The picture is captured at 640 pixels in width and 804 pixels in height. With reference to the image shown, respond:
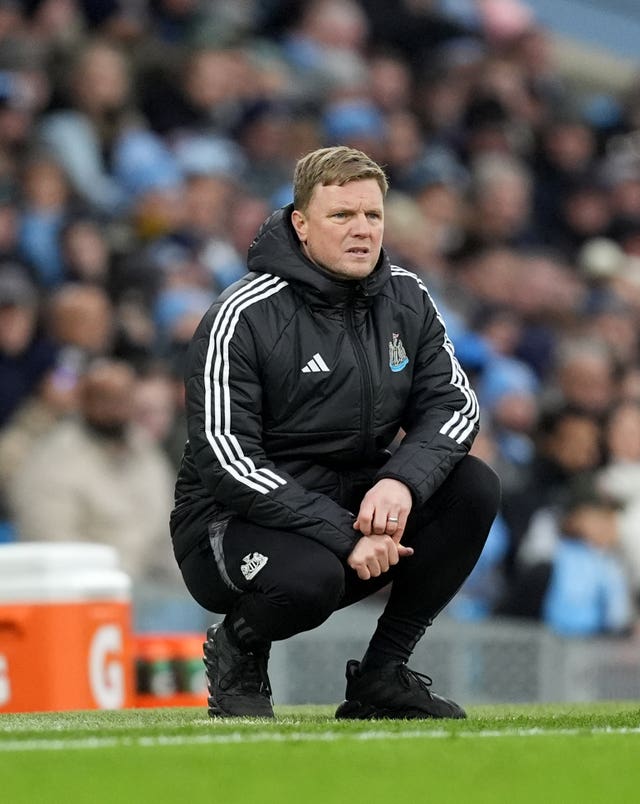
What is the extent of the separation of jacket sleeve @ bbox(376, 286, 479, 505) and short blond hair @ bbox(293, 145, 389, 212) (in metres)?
0.40

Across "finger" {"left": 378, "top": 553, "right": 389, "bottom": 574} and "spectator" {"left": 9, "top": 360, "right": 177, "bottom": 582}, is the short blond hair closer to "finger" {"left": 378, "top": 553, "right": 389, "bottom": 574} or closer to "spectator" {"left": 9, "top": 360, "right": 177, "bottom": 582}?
"finger" {"left": 378, "top": 553, "right": 389, "bottom": 574}

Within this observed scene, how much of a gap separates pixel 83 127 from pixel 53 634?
4581 millimetres

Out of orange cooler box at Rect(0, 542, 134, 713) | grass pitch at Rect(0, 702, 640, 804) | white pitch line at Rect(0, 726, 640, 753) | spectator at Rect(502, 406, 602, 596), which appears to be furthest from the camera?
spectator at Rect(502, 406, 602, 596)

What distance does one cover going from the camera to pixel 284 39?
13.0 meters

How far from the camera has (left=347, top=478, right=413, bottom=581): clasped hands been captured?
4.41 metres

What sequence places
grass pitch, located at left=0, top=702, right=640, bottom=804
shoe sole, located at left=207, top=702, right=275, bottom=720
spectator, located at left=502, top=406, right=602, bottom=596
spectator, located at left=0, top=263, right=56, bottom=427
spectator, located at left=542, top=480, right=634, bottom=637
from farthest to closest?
spectator, located at left=502, top=406, right=602, bottom=596 < spectator, located at left=542, top=480, right=634, bottom=637 < spectator, located at left=0, top=263, right=56, bottom=427 < shoe sole, located at left=207, top=702, right=275, bottom=720 < grass pitch, located at left=0, top=702, right=640, bottom=804

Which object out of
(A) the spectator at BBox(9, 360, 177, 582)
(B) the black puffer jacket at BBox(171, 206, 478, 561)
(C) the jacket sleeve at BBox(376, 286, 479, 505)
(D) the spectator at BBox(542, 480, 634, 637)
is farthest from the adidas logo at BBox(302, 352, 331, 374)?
(D) the spectator at BBox(542, 480, 634, 637)

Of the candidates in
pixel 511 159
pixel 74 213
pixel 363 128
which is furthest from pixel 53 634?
pixel 511 159

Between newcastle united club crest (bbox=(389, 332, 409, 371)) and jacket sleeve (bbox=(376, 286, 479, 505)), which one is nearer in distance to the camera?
jacket sleeve (bbox=(376, 286, 479, 505))

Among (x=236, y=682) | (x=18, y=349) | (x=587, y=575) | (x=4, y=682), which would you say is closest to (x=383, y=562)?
(x=236, y=682)

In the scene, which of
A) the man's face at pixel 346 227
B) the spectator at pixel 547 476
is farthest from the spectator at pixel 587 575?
the man's face at pixel 346 227

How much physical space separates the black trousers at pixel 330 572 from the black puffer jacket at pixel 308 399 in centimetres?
5

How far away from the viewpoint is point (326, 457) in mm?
4664

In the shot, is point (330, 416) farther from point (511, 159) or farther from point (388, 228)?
point (511, 159)
